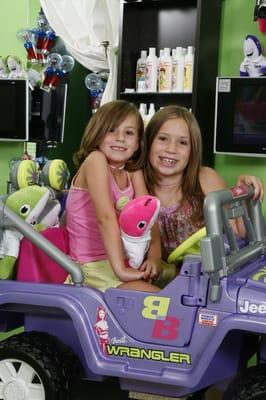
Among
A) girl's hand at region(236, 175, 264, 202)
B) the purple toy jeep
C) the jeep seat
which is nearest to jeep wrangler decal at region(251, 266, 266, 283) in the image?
the purple toy jeep

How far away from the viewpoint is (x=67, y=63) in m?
3.56

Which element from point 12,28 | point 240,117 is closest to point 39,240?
point 240,117

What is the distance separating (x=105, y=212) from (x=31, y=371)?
47 cm

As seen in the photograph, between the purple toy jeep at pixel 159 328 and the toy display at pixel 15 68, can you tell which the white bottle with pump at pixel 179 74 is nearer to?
the toy display at pixel 15 68

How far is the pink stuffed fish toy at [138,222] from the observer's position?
1.50m

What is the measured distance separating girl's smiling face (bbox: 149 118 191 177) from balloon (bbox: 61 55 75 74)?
1.77m

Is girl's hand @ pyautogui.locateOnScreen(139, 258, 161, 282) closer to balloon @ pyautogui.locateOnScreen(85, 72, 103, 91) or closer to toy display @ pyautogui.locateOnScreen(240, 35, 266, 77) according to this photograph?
toy display @ pyautogui.locateOnScreen(240, 35, 266, 77)

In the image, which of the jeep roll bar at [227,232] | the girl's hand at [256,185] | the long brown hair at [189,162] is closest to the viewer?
the jeep roll bar at [227,232]

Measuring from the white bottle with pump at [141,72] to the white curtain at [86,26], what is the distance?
0.59 feet

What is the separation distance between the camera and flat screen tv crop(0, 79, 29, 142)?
11.6 feet

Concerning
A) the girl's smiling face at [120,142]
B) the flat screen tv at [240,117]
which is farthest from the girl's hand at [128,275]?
the flat screen tv at [240,117]

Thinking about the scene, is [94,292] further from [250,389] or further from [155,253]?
[250,389]

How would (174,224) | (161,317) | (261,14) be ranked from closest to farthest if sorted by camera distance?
(161,317), (174,224), (261,14)

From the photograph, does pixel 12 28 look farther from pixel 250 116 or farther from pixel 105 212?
pixel 105 212
